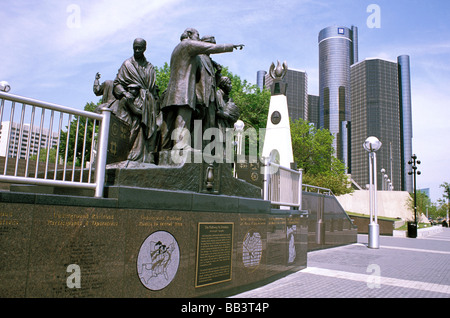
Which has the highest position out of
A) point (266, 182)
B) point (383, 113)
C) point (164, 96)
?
point (383, 113)

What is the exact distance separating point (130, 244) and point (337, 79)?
190 metres

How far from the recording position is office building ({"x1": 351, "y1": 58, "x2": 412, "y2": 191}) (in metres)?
104

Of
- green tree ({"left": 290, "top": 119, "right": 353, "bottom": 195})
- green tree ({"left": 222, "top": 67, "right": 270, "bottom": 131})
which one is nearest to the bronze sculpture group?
green tree ({"left": 222, "top": 67, "right": 270, "bottom": 131})

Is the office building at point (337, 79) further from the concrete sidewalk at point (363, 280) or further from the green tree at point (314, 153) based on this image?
the concrete sidewalk at point (363, 280)

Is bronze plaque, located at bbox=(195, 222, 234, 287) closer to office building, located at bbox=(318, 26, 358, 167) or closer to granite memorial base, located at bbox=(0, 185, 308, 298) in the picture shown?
granite memorial base, located at bbox=(0, 185, 308, 298)

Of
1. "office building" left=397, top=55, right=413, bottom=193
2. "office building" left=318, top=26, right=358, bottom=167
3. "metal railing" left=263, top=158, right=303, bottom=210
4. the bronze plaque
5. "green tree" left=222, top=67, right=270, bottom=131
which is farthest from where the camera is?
"office building" left=318, top=26, right=358, bottom=167

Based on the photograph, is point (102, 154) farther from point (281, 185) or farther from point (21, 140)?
point (281, 185)

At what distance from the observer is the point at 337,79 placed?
180m

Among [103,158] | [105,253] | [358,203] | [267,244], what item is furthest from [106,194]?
[358,203]

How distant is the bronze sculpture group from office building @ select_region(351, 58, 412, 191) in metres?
101

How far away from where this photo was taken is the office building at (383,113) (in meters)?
104

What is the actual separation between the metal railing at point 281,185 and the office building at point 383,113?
318ft

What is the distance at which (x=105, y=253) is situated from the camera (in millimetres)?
4168

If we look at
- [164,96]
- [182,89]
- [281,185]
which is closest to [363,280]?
[281,185]
